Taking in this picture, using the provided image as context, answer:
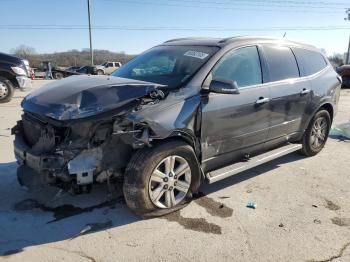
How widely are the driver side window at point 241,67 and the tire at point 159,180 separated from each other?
39.5 inches

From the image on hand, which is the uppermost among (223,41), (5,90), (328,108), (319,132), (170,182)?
(223,41)

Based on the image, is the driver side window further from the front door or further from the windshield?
the windshield

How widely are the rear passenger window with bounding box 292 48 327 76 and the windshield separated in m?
1.84

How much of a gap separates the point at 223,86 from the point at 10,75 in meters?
8.78

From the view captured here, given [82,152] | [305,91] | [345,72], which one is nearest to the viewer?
[82,152]

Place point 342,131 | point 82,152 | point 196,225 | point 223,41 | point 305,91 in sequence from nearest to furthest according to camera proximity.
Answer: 1. point 82,152
2. point 196,225
3. point 223,41
4. point 305,91
5. point 342,131

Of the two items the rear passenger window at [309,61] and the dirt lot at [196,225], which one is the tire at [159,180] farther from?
the rear passenger window at [309,61]

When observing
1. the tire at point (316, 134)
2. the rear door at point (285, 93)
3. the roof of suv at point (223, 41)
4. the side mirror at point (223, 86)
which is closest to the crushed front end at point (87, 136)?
the side mirror at point (223, 86)

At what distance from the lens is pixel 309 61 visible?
572cm

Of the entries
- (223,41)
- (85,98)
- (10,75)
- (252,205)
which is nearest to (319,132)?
(252,205)

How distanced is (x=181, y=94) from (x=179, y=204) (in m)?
1.21

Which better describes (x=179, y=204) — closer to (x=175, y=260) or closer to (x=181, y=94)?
(x=175, y=260)

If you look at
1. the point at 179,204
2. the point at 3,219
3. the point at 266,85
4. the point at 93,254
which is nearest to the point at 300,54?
the point at 266,85

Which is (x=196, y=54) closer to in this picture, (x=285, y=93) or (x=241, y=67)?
(x=241, y=67)
